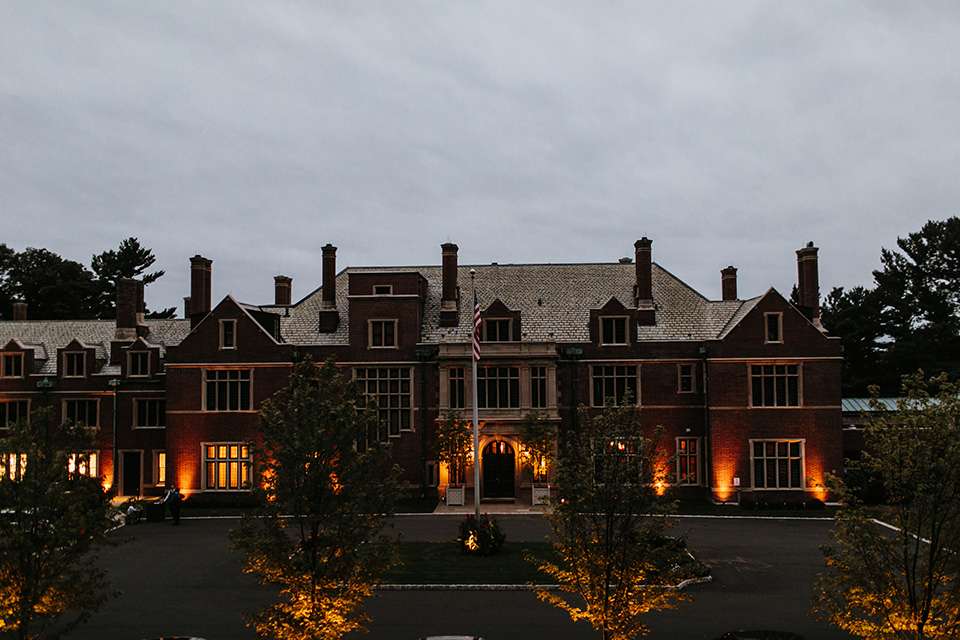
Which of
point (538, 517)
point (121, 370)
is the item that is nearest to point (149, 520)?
point (121, 370)

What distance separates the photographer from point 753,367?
3788 centimetres

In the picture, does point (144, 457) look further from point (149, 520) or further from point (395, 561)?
point (395, 561)

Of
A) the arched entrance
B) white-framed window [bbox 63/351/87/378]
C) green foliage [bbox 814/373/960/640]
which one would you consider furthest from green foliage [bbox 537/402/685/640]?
white-framed window [bbox 63/351/87/378]

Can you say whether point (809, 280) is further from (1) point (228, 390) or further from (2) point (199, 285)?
(2) point (199, 285)

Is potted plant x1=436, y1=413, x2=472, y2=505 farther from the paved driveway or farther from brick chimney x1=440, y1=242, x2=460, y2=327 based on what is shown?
the paved driveway

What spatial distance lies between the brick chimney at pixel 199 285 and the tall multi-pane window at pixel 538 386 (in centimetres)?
2016

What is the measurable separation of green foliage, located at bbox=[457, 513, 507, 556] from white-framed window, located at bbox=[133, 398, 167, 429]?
24.7m

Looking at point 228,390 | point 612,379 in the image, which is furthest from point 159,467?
point 612,379

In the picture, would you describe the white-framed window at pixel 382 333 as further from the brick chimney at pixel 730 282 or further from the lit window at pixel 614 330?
the brick chimney at pixel 730 282

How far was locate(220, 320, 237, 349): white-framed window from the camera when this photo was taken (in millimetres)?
39219

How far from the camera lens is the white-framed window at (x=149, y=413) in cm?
4200

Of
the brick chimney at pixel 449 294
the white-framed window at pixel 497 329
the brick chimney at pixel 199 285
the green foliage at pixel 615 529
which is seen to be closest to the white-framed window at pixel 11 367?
the brick chimney at pixel 199 285

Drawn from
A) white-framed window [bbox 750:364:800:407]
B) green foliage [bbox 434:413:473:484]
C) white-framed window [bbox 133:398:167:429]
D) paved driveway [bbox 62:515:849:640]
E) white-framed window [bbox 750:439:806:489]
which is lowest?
paved driveway [bbox 62:515:849:640]

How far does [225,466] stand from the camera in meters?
38.8
